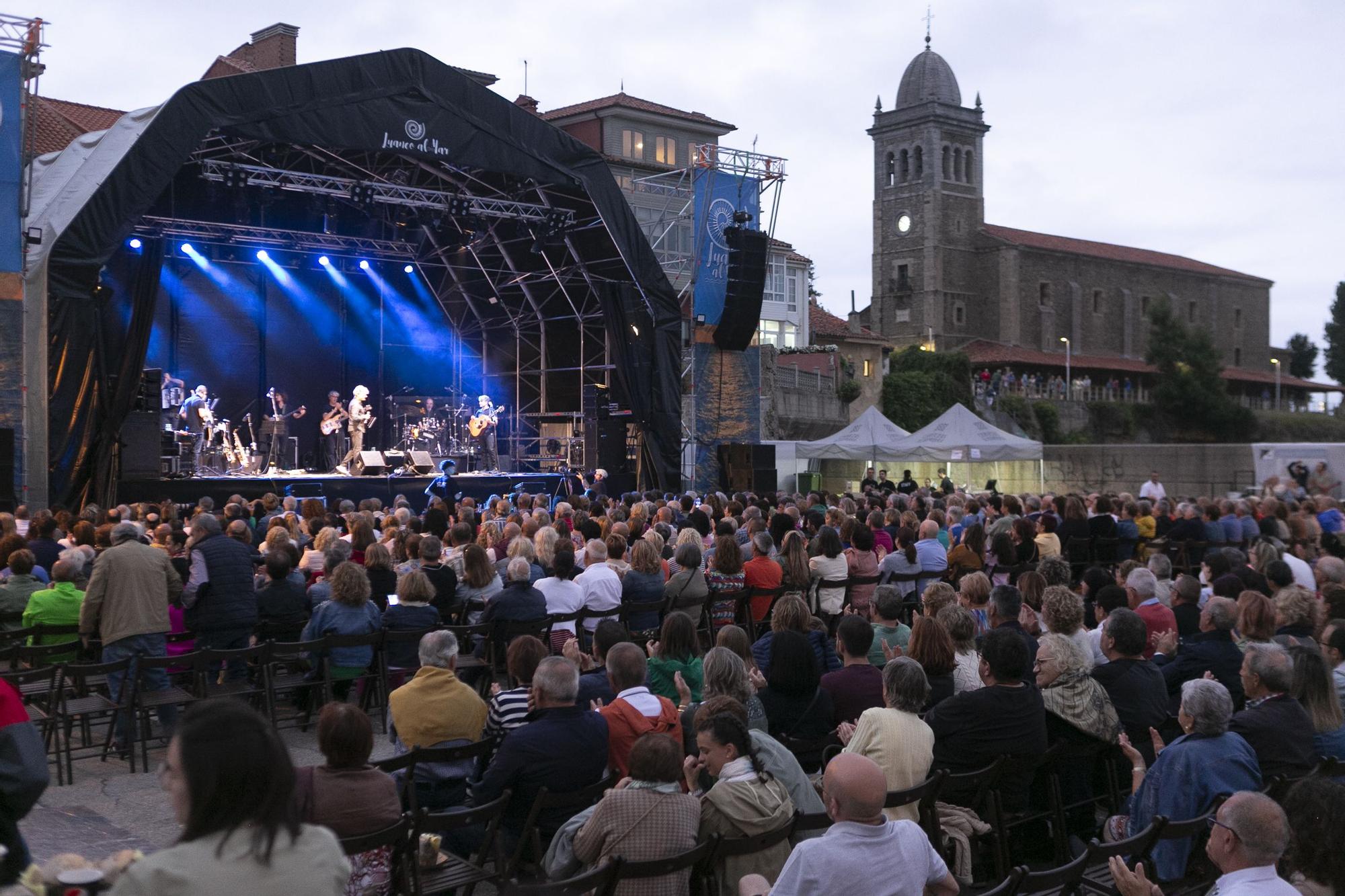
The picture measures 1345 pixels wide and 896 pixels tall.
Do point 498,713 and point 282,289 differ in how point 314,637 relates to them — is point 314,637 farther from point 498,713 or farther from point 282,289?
point 282,289

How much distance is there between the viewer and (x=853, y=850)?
2.99 metres

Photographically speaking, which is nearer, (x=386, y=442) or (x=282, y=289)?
(x=282, y=289)

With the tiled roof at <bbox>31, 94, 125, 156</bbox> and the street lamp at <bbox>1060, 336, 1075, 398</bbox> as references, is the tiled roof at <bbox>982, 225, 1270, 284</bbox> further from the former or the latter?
the tiled roof at <bbox>31, 94, 125, 156</bbox>

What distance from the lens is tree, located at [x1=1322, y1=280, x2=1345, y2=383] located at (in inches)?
2645

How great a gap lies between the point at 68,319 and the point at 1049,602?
12156 mm

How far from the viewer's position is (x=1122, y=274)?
5994cm

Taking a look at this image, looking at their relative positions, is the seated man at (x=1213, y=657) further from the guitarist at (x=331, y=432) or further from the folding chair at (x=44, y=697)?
the guitarist at (x=331, y=432)

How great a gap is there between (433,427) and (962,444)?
9536mm

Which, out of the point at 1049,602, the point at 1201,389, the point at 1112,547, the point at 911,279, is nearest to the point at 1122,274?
the point at 911,279

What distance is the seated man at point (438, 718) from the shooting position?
4508mm

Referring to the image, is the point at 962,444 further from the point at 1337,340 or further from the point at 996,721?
the point at 1337,340

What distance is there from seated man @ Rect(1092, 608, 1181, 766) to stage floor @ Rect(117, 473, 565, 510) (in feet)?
36.1

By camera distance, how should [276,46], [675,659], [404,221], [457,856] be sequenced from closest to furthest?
[457,856]
[675,659]
[404,221]
[276,46]

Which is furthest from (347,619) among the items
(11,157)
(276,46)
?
(276,46)
